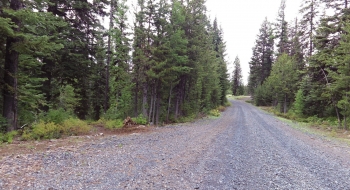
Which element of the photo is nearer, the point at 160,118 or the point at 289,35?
the point at 160,118

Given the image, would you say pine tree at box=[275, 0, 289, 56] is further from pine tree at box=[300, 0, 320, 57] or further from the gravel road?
the gravel road

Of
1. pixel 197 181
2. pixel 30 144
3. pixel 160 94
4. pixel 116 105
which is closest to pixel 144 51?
pixel 160 94

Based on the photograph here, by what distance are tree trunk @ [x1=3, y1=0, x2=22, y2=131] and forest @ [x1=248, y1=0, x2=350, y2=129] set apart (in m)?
17.5

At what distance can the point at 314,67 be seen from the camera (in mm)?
21141

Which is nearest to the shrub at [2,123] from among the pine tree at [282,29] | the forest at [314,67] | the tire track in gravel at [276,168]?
the tire track in gravel at [276,168]

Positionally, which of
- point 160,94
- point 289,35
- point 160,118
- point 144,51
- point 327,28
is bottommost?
point 160,118

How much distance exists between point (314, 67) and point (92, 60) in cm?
1939

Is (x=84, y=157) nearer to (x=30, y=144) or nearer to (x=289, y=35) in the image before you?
(x=30, y=144)

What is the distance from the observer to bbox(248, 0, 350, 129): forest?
16141mm

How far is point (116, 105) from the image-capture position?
17.0 metres

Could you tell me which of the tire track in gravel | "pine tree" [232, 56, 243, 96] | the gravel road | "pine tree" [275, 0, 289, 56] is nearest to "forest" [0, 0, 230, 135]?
the gravel road

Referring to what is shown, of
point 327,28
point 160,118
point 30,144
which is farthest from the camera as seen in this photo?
point 327,28

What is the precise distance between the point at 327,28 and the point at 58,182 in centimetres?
2278

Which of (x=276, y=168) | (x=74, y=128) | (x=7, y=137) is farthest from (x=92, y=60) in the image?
(x=276, y=168)
